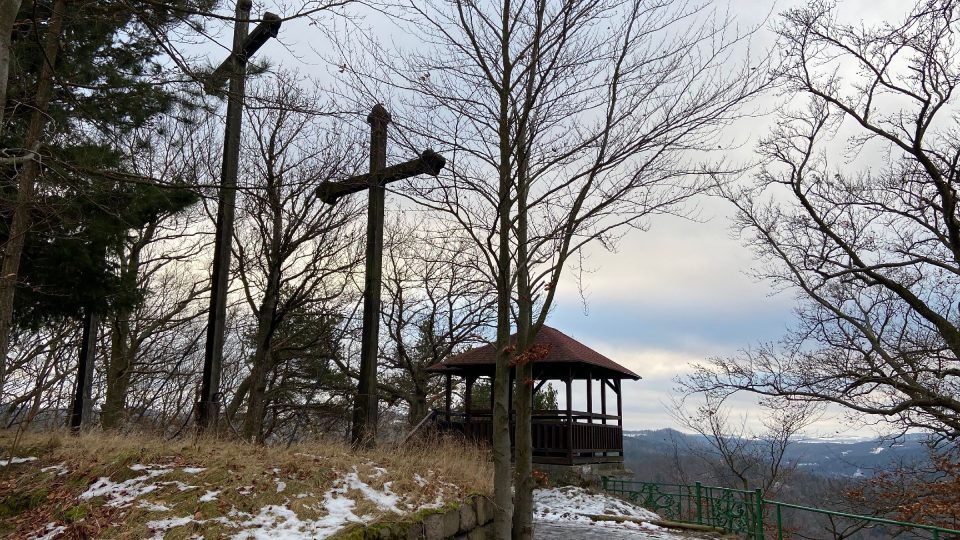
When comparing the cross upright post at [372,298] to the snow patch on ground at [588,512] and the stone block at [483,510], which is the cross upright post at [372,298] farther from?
the snow patch on ground at [588,512]

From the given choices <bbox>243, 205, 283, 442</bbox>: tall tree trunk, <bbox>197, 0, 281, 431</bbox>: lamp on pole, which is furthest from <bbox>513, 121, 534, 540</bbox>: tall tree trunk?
<bbox>243, 205, 283, 442</bbox>: tall tree trunk

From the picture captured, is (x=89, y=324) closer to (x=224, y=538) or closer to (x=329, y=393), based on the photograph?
(x=224, y=538)

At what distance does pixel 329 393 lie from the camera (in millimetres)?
19266

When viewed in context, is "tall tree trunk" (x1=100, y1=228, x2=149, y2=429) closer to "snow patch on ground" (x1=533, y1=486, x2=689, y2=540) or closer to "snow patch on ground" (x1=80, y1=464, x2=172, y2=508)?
"snow patch on ground" (x1=80, y1=464, x2=172, y2=508)

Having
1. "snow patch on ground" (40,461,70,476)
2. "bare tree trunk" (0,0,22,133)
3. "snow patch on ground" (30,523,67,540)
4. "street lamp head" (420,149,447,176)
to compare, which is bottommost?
"snow patch on ground" (30,523,67,540)

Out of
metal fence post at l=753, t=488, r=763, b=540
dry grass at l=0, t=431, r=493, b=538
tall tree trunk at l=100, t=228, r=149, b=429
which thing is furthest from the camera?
tall tree trunk at l=100, t=228, r=149, b=429

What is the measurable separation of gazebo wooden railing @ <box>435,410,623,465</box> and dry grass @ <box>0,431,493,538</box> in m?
7.84

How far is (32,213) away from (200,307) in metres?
10.8

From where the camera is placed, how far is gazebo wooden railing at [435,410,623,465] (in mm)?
14867

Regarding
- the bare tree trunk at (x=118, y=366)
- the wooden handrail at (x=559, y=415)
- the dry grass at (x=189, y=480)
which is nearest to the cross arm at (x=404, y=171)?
the dry grass at (x=189, y=480)

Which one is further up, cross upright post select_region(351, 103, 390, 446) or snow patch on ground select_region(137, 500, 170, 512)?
cross upright post select_region(351, 103, 390, 446)

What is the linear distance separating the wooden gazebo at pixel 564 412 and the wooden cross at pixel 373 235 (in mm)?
6545

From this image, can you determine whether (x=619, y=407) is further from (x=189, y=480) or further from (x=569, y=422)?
(x=189, y=480)

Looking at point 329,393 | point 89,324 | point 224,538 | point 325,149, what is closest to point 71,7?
point 89,324
